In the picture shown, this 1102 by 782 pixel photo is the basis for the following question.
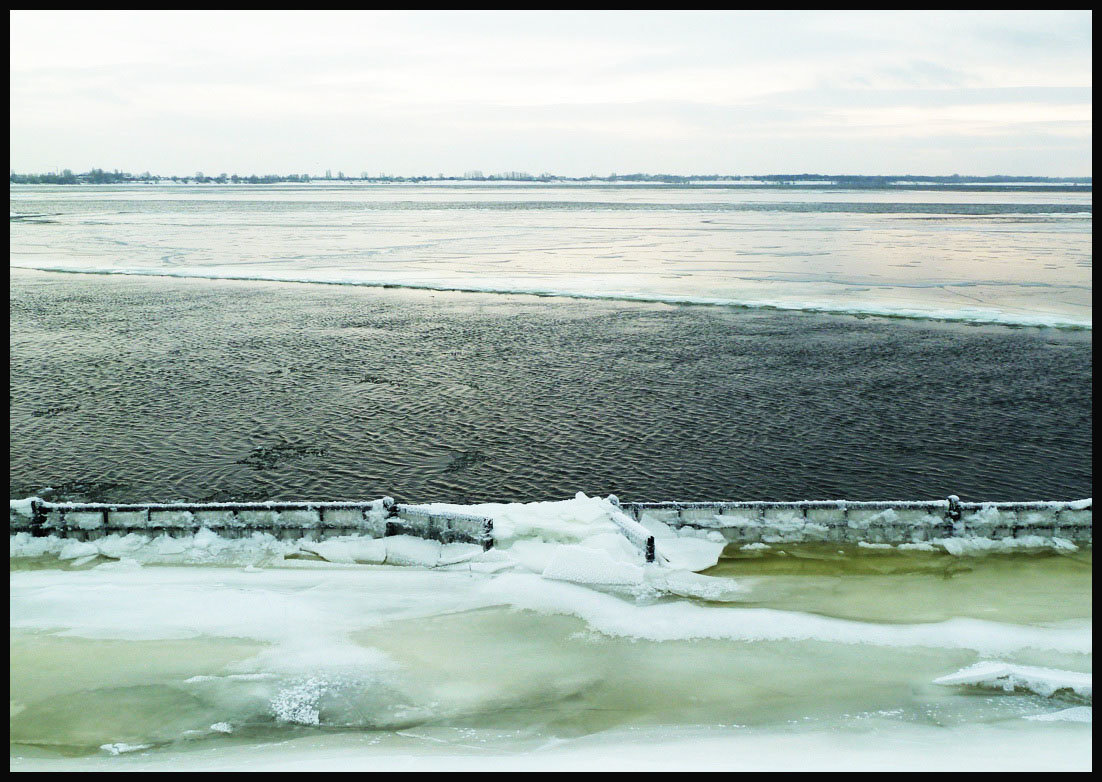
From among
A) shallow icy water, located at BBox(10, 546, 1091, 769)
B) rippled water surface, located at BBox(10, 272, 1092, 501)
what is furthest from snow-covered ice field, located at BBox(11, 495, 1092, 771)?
rippled water surface, located at BBox(10, 272, 1092, 501)

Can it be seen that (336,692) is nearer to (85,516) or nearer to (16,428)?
(85,516)

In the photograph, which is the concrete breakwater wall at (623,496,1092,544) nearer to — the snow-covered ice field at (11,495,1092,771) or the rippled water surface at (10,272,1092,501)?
the snow-covered ice field at (11,495,1092,771)

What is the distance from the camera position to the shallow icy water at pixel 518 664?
941 centimetres

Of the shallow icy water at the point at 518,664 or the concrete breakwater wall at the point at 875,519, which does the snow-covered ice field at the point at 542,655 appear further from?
the concrete breakwater wall at the point at 875,519

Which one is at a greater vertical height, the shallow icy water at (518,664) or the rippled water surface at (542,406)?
the rippled water surface at (542,406)

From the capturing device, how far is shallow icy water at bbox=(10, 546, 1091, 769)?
941 centimetres

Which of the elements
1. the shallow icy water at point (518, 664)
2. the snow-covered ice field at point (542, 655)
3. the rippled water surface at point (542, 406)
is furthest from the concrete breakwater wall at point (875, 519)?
the rippled water surface at point (542, 406)

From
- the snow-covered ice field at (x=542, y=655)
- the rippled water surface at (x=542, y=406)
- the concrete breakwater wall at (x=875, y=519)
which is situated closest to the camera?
the snow-covered ice field at (x=542, y=655)

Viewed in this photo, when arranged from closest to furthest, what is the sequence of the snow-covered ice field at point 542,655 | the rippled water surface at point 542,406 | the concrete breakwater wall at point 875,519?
1. the snow-covered ice field at point 542,655
2. the concrete breakwater wall at point 875,519
3. the rippled water surface at point 542,406

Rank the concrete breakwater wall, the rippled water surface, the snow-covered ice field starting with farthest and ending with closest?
the rippled water surface, the concrete breakwater wall, the snow-covered ice field

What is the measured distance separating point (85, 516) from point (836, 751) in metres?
12.9

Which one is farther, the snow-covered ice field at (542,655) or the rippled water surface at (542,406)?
the rippled water surface at (542,406)

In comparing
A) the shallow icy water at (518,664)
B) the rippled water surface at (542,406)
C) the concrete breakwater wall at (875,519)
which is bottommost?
the shallow icy water at (518,664)

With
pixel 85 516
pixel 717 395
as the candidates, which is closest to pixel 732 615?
pixel 85 516
